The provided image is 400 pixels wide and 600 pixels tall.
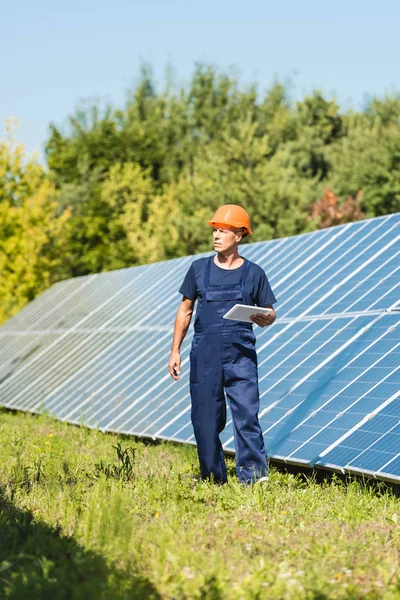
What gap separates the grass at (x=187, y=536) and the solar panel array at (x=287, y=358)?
491mm

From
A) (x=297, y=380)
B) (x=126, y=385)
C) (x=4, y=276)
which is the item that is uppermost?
(x=297, y=380)

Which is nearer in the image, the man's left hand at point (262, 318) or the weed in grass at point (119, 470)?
the man's left hand at point (262, 318)

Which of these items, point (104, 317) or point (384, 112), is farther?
point (384, 112)

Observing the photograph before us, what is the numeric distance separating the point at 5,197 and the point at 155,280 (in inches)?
810

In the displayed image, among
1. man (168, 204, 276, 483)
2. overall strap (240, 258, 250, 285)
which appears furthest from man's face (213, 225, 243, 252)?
overall strap (240, 258, 250, 285)

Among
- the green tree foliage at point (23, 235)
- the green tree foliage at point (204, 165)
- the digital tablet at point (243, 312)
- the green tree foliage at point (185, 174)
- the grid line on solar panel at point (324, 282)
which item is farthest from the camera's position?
the green tree foliage at point (204, 165)

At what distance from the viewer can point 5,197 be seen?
117 ft

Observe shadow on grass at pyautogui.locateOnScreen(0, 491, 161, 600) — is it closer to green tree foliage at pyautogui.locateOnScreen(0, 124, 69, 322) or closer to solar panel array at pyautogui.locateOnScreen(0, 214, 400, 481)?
solar panel array at pyautogui.locateOnScreen(0, 214, 400, 481)

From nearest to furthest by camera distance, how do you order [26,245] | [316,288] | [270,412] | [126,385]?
[270,412]
[316,288]
[126,385]
[26,245]

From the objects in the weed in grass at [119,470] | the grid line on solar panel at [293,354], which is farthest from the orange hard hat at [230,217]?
the grid line on solar panel at [293,354]

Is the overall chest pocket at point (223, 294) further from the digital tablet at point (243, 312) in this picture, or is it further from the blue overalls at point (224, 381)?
the digital tablet at point (243, 312)

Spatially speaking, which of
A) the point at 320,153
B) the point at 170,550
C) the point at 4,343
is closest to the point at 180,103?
the point at 320,153

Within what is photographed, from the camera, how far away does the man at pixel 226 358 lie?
737 centimetres

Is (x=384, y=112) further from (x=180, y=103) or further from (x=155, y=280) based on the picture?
(x=155, y=280)
